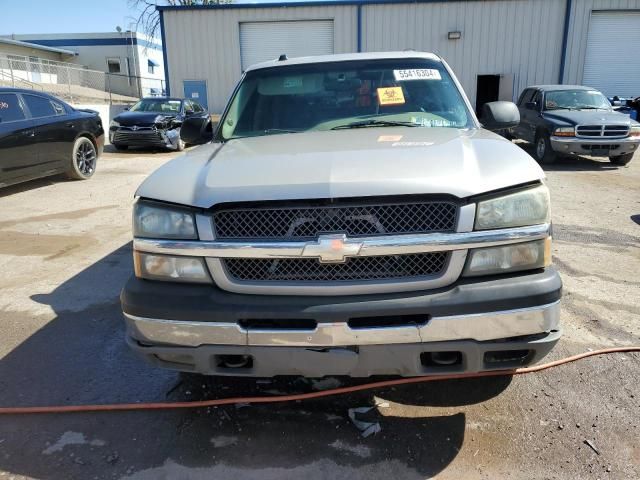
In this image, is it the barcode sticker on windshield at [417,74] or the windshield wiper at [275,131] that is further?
the barcode sticker on windshield at [417,74]

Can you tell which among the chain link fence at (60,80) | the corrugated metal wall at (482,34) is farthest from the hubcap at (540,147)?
the chain link fence at (60,80)

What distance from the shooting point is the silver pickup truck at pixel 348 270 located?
2154 mm

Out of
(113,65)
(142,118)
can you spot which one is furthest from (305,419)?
(113,65)

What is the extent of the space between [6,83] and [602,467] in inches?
1224

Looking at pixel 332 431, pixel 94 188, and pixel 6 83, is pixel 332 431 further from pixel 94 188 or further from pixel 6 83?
pixel 6 83

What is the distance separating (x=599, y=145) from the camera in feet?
36.0

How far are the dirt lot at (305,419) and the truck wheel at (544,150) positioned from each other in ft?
25.9

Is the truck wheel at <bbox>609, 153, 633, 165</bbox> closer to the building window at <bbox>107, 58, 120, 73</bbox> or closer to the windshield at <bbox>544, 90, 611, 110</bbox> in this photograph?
the windshield at <bbox>544, 90, 611, 110</bbox>

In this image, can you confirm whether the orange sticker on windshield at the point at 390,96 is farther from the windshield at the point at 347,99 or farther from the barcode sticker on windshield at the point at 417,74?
the barcode sticker on windshield at the point at 417,74

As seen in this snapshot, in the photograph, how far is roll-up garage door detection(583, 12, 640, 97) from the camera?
22172 mm

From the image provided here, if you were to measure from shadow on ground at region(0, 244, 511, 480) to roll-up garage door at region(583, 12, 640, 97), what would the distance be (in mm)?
23850

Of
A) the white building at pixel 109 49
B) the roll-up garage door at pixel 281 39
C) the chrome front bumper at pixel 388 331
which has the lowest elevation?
the chrome front bumper at pixel 388 331

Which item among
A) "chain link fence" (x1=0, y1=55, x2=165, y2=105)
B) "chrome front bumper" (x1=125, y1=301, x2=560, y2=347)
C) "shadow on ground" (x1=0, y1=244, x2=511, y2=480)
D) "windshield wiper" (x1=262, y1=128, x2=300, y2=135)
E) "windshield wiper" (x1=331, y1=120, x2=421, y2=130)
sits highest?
"chain link fence" (x1=0, y1=55, x2=165, y2=105)

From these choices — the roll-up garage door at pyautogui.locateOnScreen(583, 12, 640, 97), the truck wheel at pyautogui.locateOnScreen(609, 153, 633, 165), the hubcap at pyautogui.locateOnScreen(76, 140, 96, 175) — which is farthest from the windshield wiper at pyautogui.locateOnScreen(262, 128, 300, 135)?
the roll-up garage door at pyautogui.locateOnScreen(583, 12, 640, 97)
